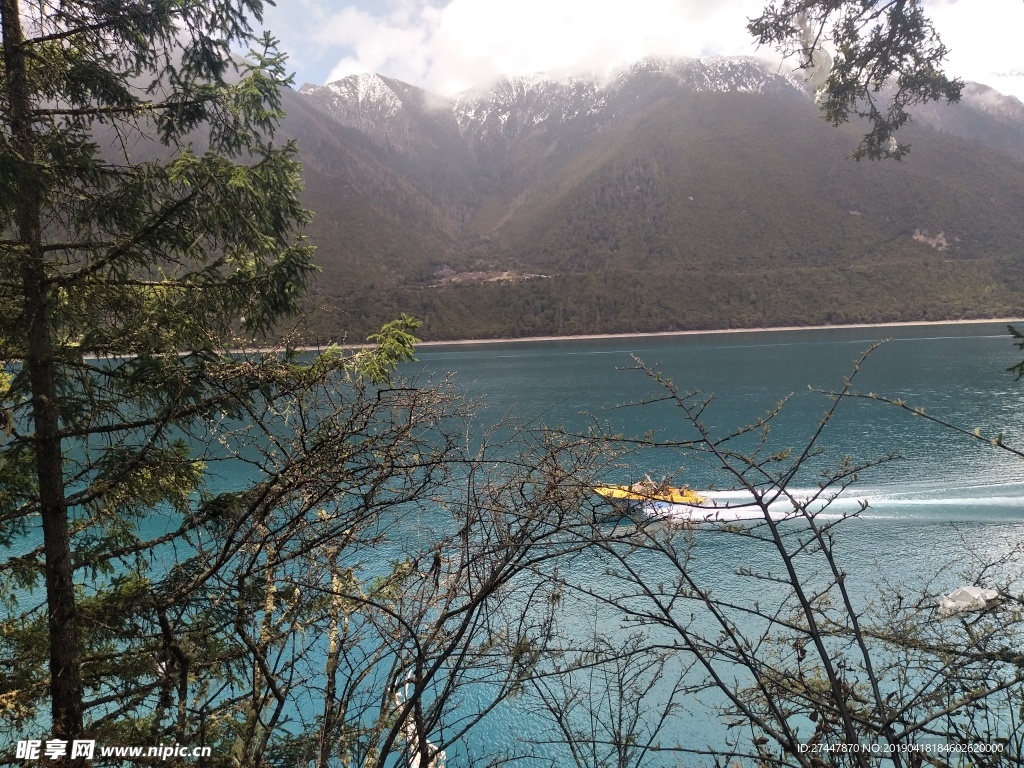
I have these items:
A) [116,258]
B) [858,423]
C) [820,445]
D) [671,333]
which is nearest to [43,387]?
[116,258]

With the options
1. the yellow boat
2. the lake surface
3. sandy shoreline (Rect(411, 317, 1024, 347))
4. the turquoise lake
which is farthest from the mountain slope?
the yellow boat

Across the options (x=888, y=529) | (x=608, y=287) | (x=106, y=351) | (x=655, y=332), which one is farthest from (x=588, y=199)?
(x=106, y=351)

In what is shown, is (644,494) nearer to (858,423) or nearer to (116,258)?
(116,258)

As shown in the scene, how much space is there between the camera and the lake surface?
44.7 feet

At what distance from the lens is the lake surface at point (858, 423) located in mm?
13617

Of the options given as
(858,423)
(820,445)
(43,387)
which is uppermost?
(43,387)

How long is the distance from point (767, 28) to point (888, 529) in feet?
Answer: 52.8

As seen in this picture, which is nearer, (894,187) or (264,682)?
(264,682)

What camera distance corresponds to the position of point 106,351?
329 cm

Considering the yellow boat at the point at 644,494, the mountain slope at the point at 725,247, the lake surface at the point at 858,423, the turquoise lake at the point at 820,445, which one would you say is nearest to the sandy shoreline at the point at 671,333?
the mountain slope at the point at 725,247

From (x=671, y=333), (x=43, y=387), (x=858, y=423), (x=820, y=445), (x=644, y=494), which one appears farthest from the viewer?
(x=671, y=333)

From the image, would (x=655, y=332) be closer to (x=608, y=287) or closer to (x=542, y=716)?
(x=608, y=287)

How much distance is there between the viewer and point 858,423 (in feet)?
95.0

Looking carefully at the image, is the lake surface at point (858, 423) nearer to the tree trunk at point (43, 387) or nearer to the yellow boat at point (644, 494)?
the yellow boat at point (644, 494)
